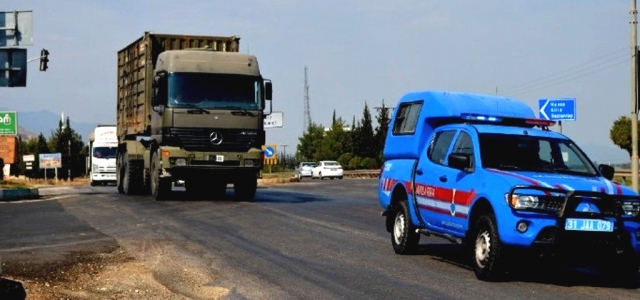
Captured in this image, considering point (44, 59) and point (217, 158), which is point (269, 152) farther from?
point (217, 158)

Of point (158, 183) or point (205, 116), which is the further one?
point (158, 183)

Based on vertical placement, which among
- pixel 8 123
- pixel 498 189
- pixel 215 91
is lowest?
pixel 498 189

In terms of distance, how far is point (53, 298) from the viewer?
9359 mm

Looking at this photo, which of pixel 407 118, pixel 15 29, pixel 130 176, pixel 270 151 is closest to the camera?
pixel 15 29

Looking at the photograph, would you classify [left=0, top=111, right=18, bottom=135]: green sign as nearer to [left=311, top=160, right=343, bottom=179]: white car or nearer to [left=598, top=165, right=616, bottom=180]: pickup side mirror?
[left=311, top=160, right=343, bottom=179]: white car

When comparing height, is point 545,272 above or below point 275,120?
below

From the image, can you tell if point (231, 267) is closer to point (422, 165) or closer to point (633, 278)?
point (422, 165)

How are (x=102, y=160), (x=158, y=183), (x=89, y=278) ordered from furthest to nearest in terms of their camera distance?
(x=102, y=160) < (x=158, y=183) < (x=89, y=278)

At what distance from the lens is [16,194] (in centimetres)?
3086

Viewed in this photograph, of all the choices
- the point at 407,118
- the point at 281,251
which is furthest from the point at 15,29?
the point at 407,118

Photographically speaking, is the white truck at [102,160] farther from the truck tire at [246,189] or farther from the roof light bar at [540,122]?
the roof light bar at [540,122]

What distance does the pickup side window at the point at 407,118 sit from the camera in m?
13.7

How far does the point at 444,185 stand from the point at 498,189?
1495mm

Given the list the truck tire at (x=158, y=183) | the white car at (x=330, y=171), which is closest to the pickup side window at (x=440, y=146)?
the truck tire at (x=158, y=183)
